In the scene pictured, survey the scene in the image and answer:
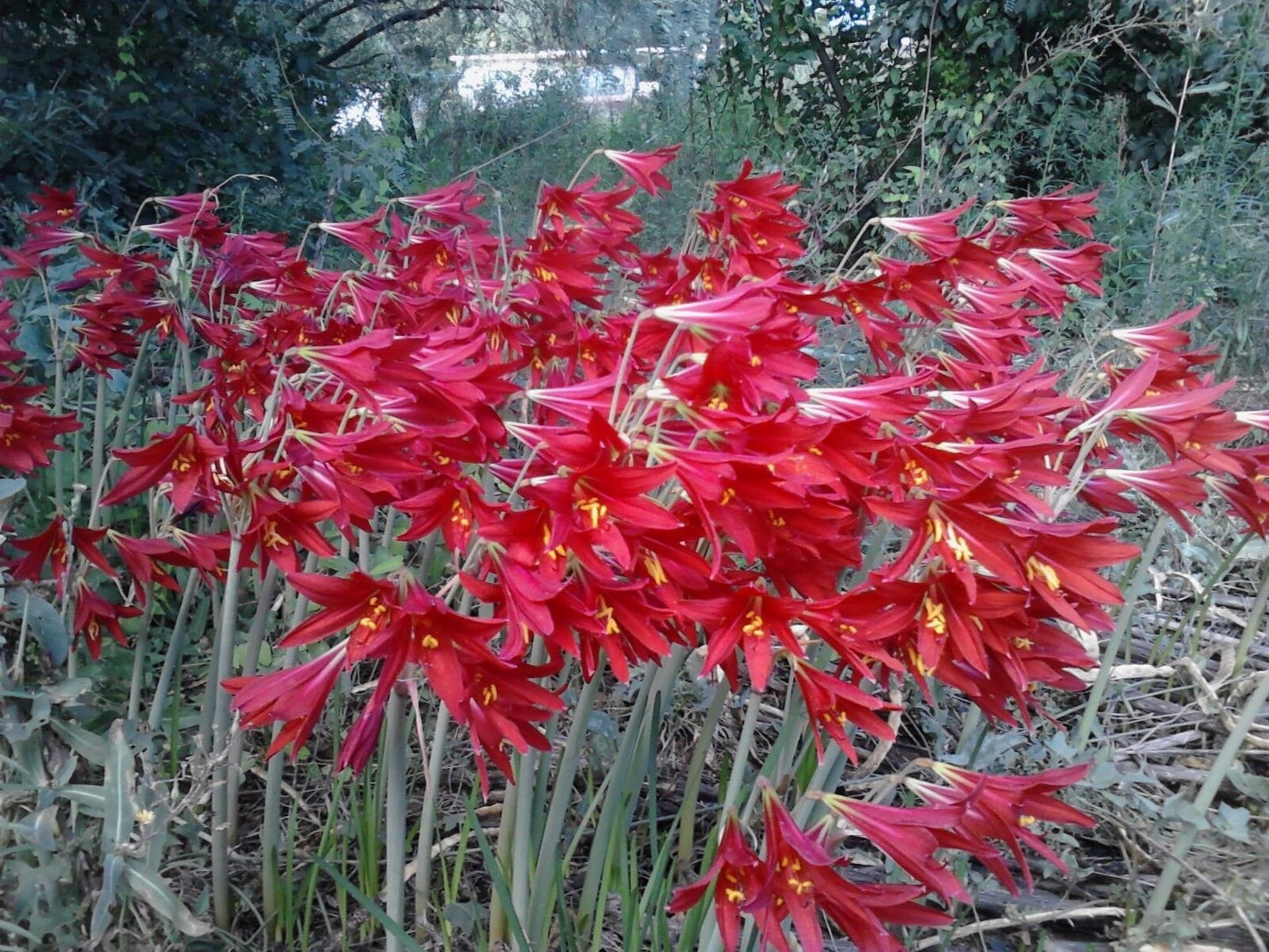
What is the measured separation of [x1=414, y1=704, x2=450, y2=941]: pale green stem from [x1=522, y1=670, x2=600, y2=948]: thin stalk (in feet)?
0.56

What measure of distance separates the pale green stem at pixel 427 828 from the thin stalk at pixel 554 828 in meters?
0.17

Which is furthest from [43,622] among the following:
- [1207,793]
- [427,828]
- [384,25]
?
[384,25]

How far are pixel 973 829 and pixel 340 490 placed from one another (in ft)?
2.56

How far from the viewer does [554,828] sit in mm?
1340

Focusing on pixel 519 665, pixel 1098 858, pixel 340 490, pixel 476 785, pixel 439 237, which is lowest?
pixel 1098 858

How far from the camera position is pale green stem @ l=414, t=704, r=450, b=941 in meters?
1.40

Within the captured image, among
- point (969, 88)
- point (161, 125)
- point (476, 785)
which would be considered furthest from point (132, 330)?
point (969, 88)

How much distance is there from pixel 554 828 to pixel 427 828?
0.77 ft

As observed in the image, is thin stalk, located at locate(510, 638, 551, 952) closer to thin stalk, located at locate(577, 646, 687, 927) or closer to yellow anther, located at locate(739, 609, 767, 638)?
thin stalk, located at locate(577, 646, 687, 927)

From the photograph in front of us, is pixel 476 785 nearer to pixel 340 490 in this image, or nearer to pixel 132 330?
pixel 340 490

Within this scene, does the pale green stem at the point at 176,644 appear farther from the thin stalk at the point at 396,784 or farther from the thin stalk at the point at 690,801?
the thin stalk at the point at 690,801

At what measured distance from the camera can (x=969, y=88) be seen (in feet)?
20.0

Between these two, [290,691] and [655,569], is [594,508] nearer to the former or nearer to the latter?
[655,569]

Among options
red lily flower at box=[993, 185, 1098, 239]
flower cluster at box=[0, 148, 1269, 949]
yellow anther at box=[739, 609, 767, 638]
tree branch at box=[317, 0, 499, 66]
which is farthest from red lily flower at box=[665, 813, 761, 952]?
tree branch at box=[317, 0, 499, 66]
